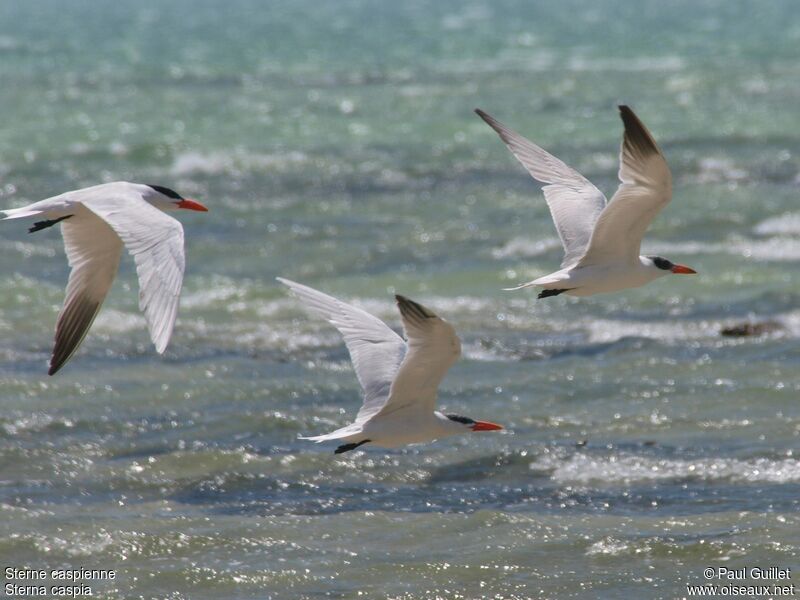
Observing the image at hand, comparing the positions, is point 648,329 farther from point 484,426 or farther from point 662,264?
point 484,426

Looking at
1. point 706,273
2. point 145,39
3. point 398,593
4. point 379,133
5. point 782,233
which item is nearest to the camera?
point 398,593

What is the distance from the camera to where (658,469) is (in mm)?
8891

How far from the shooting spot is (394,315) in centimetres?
1302

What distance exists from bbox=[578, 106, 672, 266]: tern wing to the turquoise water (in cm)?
136

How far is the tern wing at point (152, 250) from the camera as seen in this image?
6250 millimetres

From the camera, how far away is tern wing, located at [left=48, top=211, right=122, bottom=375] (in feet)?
25.8

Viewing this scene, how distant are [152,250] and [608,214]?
2.68 meters

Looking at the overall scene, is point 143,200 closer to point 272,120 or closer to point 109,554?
point 109,554

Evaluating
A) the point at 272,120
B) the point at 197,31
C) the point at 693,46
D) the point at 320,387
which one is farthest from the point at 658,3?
the point at 320,387

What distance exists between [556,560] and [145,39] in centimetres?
4497

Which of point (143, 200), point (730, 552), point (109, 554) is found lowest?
point (109, 554)

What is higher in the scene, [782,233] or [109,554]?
[782,233]

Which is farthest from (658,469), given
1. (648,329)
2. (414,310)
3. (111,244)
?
(648,329)

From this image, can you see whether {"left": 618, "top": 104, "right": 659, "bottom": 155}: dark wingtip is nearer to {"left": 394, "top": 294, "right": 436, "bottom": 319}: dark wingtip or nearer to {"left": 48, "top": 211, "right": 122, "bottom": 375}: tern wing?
{"left": 394, "top": 294, "right": 436, "bottom": 319}: dark wingtip
